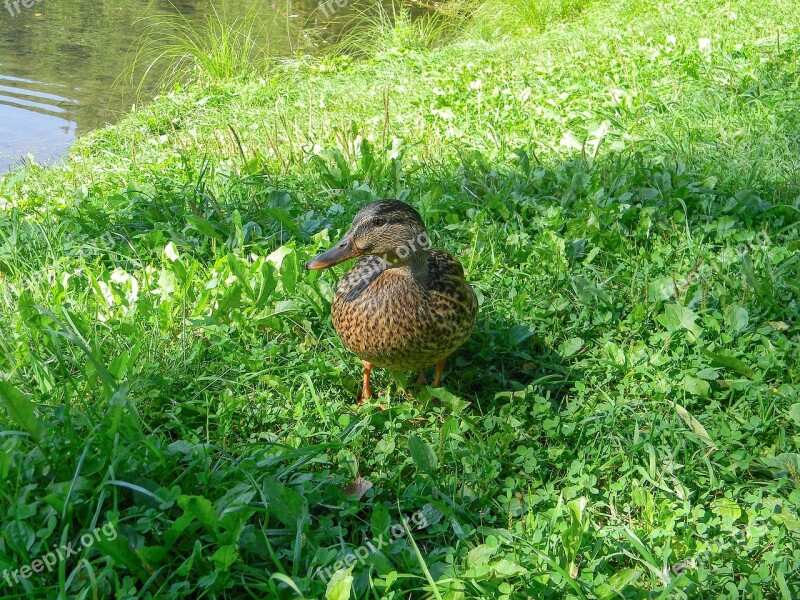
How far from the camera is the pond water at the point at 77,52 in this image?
8016 millimetres

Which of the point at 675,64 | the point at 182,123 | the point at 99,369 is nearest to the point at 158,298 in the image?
the point at 99,369

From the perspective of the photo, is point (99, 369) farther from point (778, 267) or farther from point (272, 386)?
point (778, 267)

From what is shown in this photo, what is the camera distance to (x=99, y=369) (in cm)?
254

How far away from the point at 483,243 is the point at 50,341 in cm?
208

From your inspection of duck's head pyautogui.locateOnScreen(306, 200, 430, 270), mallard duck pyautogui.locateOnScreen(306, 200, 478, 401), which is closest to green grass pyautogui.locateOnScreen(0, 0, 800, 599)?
mallard duck pyautogui.locateOnScreen(306, 200, 478, 401)

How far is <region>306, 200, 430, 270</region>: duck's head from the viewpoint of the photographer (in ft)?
10.1
